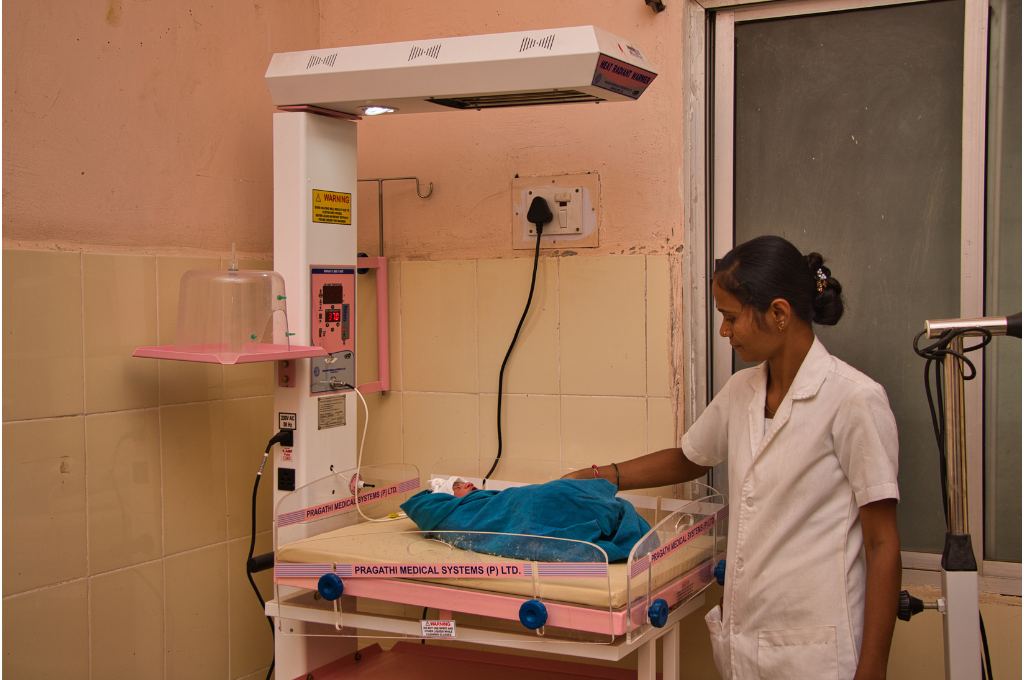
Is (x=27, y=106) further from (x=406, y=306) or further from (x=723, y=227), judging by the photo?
(x=723, y=227)

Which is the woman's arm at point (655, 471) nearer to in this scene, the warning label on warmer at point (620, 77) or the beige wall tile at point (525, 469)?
the beige wall tile at point (525, 469)

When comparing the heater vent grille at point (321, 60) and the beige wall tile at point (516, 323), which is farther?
the beige wall tile at point (516, 323)

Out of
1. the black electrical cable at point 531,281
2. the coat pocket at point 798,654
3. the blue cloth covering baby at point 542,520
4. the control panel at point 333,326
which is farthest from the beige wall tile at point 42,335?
the coat pocket at point 798,654

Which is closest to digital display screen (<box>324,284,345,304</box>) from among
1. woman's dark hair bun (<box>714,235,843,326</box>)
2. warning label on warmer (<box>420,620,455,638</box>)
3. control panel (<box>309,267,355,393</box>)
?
control panel (<box>309,267,355,393</box>)

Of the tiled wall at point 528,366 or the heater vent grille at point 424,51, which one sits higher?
the heater vent grille at point 424,51

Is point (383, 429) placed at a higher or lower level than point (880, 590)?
higher

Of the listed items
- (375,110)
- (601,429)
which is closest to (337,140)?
(375,110)

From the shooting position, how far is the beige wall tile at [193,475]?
2.22m

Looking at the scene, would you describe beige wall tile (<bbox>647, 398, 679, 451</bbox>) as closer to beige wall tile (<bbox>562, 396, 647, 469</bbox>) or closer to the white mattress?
beige wall tile (<bbox>562, 396, 647, 469</bbox>)

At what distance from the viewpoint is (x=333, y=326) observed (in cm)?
219

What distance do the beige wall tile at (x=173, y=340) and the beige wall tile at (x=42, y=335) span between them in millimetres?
214

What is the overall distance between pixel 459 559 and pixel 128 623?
834 mm

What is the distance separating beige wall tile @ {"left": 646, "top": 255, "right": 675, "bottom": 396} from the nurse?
1.65 ft

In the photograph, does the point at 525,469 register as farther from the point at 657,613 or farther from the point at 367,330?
the point at 657,613
